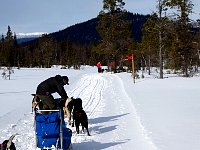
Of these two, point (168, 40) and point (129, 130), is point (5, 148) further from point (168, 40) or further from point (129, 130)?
point (168, 40)

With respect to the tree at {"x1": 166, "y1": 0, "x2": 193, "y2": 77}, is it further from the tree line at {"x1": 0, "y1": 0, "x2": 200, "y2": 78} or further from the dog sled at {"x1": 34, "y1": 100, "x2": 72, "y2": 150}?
the dog sled at {"x1": 34, "y1": 100, "x2": 72, "y2": 150}

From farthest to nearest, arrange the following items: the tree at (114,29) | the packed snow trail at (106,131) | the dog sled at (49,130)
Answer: the tree at (114,29) < the packed snow trail at (106,131) < the dog sled at (49,130)

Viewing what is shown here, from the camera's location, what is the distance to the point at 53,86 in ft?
30.0

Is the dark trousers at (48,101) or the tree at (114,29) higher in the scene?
the tree at (114,29)

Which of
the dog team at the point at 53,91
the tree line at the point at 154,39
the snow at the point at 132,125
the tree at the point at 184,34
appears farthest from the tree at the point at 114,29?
the dog team at the point at 53,91

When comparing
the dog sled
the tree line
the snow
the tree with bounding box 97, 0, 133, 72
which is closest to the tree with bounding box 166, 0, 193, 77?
the tree line

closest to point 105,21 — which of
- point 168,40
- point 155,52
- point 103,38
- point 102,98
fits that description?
point 103,38

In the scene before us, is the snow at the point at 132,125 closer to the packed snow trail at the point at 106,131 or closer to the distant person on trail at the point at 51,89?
the packed snow trail at the point at 106,131

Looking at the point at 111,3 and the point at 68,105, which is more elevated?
the point at 111,3

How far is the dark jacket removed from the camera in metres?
9.00

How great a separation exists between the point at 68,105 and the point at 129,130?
2014mm

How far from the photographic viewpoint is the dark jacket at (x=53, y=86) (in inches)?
354

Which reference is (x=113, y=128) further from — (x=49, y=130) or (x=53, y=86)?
(x=49, y=130)

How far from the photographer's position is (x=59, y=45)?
117 m
